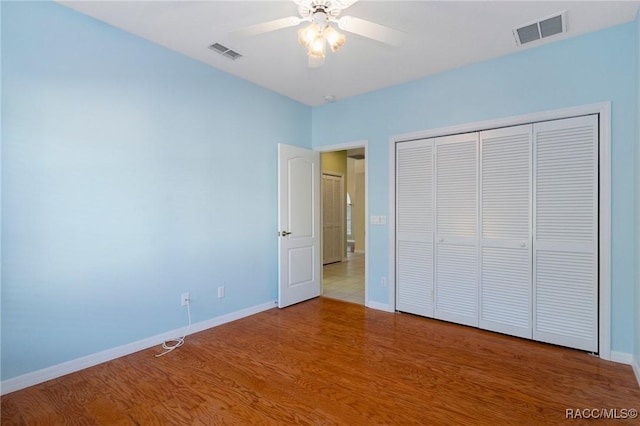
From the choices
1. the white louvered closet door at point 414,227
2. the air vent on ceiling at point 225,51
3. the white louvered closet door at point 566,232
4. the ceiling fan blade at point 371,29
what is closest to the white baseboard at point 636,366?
the white louvered closet door at point 566,232

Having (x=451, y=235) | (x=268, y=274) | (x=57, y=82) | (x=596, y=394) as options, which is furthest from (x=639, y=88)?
(x=57, y=82)

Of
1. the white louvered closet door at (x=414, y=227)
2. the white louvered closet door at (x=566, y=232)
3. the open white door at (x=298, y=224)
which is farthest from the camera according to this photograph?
the open white door at (x=298, y=224)

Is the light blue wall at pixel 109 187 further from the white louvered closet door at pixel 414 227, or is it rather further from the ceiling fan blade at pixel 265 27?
the white louvered closet door at pixel 414 227

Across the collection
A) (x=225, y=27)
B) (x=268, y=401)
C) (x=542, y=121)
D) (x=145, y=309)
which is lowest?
(x=268, y=401)

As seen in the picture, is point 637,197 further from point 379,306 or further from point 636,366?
point 379,306

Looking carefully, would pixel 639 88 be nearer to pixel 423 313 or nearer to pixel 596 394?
pixel 596 394

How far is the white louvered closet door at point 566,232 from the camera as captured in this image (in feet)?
8.70

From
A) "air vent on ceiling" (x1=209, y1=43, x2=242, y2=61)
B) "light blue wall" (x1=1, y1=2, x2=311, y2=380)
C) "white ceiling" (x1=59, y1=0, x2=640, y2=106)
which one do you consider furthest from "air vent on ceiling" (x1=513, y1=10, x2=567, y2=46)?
"light blue wall" (x1=1, y1=2, x2=311, y2=380)

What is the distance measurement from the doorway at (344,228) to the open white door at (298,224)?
58cm

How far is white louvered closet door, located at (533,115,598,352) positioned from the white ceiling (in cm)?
89

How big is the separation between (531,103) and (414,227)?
5.48ft

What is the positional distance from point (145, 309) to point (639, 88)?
4396 millimetres

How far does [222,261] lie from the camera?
3.43m

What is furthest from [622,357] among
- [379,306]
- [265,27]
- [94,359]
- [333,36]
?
[94,359]
